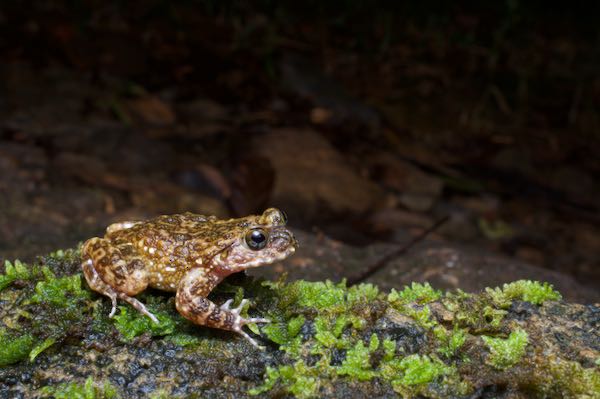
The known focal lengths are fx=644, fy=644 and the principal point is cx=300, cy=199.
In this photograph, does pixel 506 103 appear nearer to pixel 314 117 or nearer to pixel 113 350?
pixel 314 117

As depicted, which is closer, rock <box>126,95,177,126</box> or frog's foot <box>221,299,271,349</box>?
frog's foot <box>221,299,271,349</box>

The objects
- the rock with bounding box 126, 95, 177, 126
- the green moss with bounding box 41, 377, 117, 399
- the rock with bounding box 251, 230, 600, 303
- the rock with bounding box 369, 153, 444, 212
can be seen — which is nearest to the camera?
the green moss with bounding box 41, 377, 117, 399

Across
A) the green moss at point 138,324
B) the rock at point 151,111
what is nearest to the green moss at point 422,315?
the green moss at point 138,324

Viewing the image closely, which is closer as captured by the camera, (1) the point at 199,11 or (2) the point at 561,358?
(2) the point at 561,358

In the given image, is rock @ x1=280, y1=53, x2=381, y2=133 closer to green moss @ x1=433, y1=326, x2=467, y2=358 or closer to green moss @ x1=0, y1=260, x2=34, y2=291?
green moss @ x1=0, y1=260, x2=34, y2=291

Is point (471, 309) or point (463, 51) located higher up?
point (471, 309)

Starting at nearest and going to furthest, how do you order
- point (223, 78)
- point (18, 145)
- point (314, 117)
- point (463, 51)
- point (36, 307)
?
point (36, 307) → point (18, 145) → point (314, 117) → point (223, 78) → point (463, 51)

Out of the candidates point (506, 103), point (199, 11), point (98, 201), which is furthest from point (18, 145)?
point (506, 103)

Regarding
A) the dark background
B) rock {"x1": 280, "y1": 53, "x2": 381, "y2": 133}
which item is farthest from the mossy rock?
rock {"x1": 280, "y1": 53, "x2": 381, "y2": 133}
